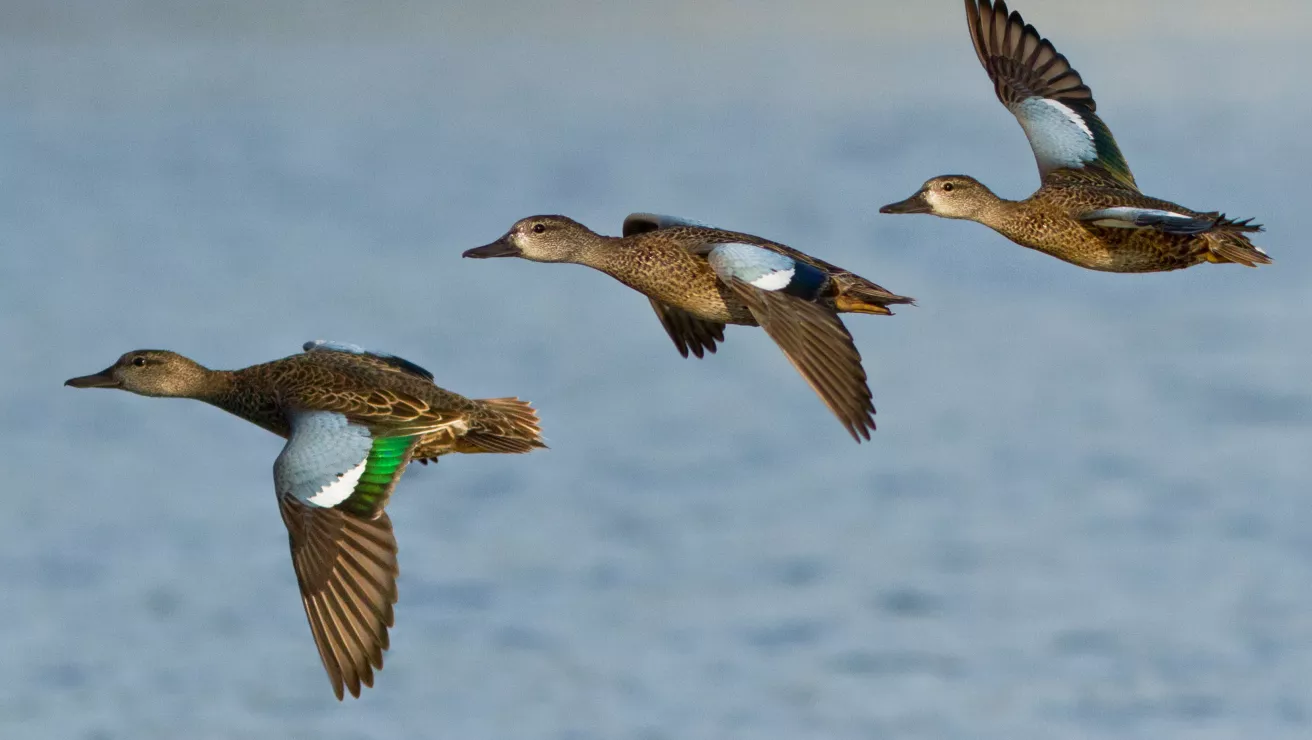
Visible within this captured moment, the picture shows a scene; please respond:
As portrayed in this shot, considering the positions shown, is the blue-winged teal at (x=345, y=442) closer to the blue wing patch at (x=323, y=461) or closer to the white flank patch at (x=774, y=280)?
the blue wing patch at (x=323, y=461)

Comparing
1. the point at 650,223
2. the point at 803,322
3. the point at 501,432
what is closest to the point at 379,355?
the point at 501,432

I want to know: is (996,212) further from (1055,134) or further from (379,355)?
(379,355)

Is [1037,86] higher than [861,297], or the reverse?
[1037,86]

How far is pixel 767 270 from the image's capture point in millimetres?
9250

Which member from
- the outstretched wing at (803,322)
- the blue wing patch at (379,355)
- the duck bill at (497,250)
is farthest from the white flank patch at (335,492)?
the outstretched wing at (803,322)

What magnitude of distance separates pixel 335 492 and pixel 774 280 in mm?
1966

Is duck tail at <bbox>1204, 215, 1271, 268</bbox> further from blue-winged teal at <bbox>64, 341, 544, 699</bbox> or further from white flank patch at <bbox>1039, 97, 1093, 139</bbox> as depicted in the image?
blue-winged teal at <bbox>64, 341, 544, 699</bbox>

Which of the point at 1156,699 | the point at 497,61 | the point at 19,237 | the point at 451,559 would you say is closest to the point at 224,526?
the point at 451,559

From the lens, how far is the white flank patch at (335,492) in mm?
8641

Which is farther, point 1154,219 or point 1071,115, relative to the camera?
point 1071,115

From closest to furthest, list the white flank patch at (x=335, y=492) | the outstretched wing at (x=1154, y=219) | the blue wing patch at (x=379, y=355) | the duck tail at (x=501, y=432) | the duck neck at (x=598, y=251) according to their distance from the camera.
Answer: the white flank patch at (x=335, y=492), the outstretched wing at (x=1154, y=219), the duck tail at (x=501, y=432), the blue wing patch at (x=379, y=355), the duck neck at (x=598, y=251)

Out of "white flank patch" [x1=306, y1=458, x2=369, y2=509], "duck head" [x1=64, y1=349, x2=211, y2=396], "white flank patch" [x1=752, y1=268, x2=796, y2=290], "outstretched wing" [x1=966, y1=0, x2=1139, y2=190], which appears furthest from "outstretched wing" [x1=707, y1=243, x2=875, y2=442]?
"outstretched wing" [x1=966, y1=0, x2=1139, y2=190]

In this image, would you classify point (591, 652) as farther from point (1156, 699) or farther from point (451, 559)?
point (1156, 699)

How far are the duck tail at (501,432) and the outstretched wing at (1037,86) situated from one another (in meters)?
3.24
